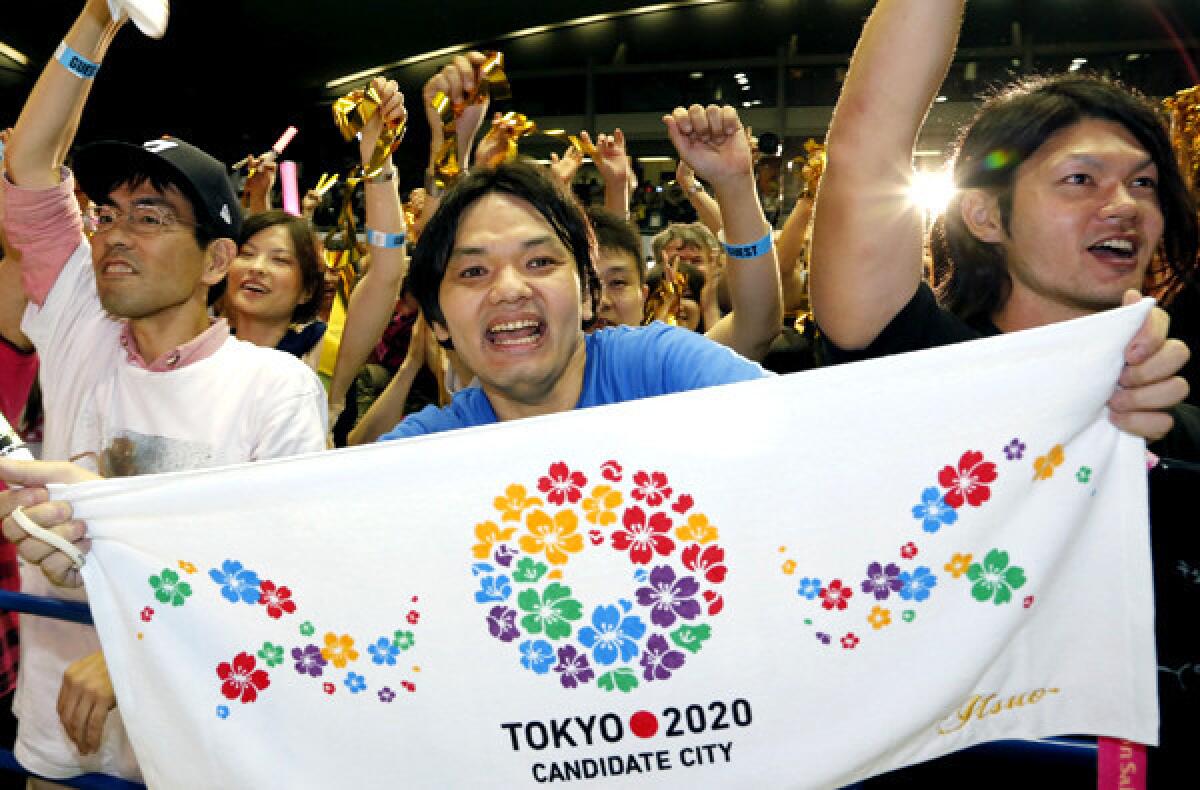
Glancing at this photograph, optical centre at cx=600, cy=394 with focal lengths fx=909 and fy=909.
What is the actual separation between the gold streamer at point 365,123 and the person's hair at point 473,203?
1058 millimetres

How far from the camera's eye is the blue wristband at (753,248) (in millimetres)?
1927

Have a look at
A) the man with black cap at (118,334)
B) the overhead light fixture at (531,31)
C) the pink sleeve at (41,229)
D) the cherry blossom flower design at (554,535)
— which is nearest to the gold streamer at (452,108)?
the man with black cap at (118,334)

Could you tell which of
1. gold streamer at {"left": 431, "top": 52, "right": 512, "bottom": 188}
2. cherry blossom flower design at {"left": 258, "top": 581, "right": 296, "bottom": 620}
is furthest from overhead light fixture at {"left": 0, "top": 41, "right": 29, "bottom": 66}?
cherry blossom flower design at {"left": 258, "top": 581, "right": 296, "bottom": 620}

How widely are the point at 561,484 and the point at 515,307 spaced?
38 centimetres

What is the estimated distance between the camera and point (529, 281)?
4.76ft

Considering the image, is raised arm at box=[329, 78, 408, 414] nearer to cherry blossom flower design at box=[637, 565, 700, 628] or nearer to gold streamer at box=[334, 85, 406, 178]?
gold streamer at box=[334, 85, 406, 178]

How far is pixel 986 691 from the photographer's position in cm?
116

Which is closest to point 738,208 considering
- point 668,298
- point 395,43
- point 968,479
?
point 968,479

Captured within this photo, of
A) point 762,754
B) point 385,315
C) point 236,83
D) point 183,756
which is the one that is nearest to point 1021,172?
point 762,754

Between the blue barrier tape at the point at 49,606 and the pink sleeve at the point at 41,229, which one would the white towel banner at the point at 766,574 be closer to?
the blue barrier tape at the point at 49,606

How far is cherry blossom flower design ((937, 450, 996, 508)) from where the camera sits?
1128mm

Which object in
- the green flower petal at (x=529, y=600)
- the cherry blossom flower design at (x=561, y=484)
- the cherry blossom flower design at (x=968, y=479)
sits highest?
the cherry blossom flower design at (x=561, y=484)

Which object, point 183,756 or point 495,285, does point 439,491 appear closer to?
point 495,285

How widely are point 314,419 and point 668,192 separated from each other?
31.3 feet
